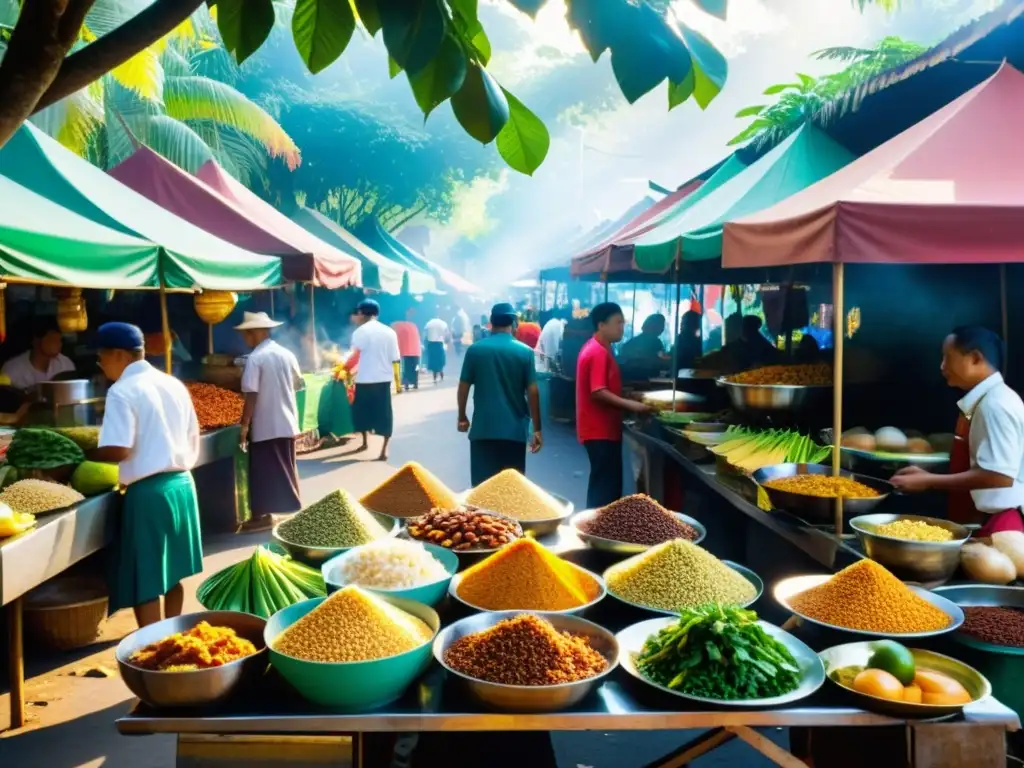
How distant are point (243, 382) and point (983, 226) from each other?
5.97 m

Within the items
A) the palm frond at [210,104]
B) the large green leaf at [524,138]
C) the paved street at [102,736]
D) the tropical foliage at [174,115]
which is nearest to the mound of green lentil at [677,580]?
the paved street at [102,736]

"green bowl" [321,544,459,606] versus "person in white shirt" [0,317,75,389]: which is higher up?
"person in white shirt" [0,317,75,389]

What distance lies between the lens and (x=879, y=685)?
8.33 ft

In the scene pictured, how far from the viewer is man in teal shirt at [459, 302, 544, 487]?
641 cm

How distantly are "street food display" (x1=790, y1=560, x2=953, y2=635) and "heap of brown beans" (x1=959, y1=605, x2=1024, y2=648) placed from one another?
0.42 feet

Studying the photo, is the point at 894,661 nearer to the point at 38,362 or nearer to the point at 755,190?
the point at 755,190

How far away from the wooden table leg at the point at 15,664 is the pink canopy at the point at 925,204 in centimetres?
428

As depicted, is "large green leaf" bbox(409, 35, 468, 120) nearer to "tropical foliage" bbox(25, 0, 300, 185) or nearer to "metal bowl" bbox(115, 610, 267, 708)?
"metal bowl" bbox(115, 610, 267, 708)

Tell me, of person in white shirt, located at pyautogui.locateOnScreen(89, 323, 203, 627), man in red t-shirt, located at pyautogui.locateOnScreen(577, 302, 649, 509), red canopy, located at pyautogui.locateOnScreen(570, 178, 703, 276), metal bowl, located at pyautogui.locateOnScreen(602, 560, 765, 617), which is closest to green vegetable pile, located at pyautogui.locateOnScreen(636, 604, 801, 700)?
metal bowl, located at pyautogui.locateOnScreen(602, 560, 765, 617)

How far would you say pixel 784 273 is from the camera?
33.0ft

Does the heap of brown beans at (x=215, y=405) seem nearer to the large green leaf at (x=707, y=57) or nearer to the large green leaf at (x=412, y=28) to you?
the large green leaf at (x=412, y=28)

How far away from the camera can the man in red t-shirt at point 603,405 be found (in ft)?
21.8

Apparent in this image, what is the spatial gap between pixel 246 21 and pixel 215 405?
6500mm

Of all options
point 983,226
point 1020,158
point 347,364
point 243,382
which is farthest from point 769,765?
point 347,364
